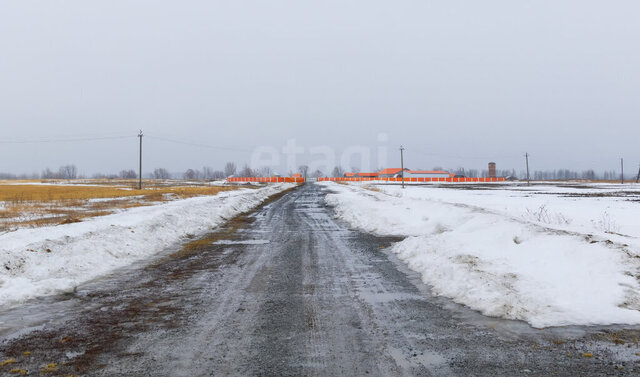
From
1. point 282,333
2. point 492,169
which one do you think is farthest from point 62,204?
point 492,169

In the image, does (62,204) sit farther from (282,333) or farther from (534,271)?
(534,271)

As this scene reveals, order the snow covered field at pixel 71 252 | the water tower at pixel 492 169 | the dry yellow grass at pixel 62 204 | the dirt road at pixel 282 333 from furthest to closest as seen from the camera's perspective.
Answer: the water tower at pixel 492 169 < the dry yellow grass at pixel 62 204 < the snow covered field at pixel 71 252 < the dirt road at pixel 282 333

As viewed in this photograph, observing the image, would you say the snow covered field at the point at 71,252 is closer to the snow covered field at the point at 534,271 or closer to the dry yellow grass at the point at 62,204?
the dry yellow grass at the point at 62,204

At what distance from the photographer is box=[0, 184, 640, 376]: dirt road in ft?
13.6

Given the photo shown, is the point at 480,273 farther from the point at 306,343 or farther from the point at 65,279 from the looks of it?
the point at 65,279

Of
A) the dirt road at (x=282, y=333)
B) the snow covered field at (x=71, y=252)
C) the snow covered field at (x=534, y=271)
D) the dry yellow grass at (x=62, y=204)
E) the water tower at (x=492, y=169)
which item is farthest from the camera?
the water tower at (x=492, y=169)

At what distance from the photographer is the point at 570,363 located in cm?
419

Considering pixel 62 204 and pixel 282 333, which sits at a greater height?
pixel 62 204

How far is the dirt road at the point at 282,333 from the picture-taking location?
415 centimetres

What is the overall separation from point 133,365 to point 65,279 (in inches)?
183

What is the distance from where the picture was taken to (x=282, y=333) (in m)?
5.13

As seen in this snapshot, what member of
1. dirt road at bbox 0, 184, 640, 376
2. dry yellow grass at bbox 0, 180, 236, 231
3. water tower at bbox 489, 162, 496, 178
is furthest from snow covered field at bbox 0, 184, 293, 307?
water tower at bbox 489, 162, 496, 178

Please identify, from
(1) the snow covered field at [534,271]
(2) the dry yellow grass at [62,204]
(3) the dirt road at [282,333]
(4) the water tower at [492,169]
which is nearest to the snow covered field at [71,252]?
(3) the dirt road at [282,333]

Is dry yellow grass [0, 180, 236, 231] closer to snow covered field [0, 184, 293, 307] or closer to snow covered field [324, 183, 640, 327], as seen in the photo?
snow covered field [0, 184, 293, 307]
